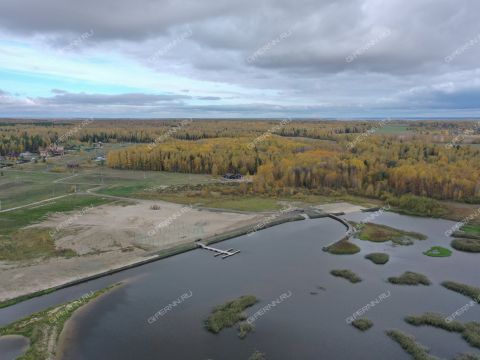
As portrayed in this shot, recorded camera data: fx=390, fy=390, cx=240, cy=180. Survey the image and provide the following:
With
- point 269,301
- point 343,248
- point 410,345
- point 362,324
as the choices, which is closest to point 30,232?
point 269,301

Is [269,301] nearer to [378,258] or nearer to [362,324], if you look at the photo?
[362,324]

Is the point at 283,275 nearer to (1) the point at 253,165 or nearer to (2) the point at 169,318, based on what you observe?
(2) the point at 169,318

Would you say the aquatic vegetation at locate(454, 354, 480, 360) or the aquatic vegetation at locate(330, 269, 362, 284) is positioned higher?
the aquatic vegetation at locate(454, 354, 480, 360)

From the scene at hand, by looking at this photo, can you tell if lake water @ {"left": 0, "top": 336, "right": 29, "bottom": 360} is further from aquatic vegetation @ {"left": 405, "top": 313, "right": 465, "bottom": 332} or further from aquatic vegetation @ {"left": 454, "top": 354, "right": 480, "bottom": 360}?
aquatic vegetation @ {"left": 454, "top": 354, "right": 480, "bottom": 360}

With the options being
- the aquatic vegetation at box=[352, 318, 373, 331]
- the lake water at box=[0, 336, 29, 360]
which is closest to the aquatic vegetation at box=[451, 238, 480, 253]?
the aquatic vegetation at box=[352, 318, 373, 331]

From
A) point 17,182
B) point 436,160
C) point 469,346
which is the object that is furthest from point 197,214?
point 436,160
